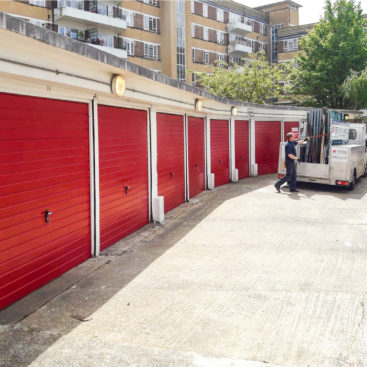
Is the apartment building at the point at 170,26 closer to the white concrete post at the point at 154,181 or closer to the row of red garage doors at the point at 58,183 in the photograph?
the white concrete post at the point at 154,181

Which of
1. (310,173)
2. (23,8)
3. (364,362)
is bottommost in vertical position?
(364,362)

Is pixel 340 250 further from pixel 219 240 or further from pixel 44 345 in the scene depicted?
pixel 44 345

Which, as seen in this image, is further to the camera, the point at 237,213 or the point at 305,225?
the point at 237,213

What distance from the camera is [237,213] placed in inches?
420

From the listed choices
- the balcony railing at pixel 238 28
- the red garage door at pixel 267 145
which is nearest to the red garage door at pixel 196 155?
the red garage door at pixel 267 145

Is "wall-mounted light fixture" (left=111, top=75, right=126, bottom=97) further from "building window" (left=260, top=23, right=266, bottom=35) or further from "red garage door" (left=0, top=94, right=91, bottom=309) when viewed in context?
"building window" (left=260, top=23, right=266, bottom=35)

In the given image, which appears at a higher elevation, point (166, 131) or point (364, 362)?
point (166, 131)

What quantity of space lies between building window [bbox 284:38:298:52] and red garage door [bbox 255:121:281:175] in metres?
39.5

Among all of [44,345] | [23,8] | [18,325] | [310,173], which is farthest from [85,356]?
[23,8]

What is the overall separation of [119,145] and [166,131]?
272cm

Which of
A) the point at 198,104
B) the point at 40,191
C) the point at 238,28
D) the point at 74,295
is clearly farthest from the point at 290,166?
the point at 238,28

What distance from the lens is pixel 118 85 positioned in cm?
736

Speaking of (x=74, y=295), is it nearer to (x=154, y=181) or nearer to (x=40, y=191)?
(x=40, y=191)

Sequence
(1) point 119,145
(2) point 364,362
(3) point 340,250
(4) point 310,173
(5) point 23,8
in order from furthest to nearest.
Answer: (5) point 23,8
(4) point 310,173
(1) point 119,145
(3) point 340,250
(2) point 364,362
